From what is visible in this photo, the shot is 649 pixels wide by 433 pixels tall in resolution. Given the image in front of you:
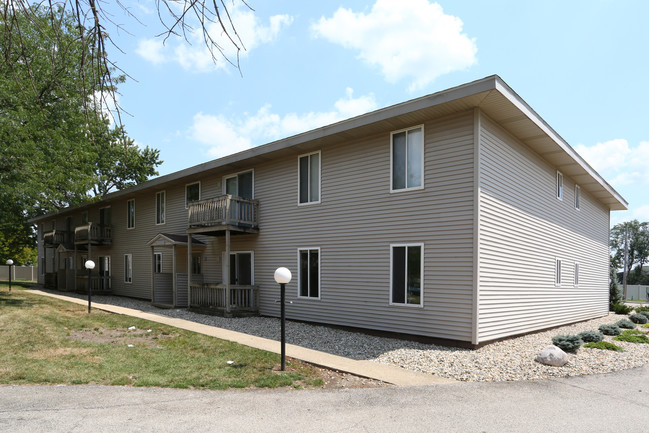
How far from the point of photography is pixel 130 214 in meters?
21.5

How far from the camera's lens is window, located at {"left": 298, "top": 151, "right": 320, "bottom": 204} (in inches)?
505

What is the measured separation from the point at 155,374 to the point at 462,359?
570cm

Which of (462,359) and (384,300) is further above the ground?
(384,300)

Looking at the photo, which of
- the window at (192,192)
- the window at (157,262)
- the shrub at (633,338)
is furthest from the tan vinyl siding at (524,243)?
the window at (157,262)

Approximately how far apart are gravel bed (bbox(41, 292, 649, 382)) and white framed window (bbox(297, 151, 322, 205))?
12.8 ft

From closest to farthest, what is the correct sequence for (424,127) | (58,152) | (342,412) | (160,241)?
(342,412), (424,127), (58,152), (160,241)

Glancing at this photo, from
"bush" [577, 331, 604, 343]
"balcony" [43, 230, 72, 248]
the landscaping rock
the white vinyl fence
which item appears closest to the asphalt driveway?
the landscaping rock

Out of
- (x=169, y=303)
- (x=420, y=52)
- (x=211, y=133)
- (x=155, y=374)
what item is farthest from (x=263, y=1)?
(x=169, y=303)

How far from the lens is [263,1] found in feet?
7.99

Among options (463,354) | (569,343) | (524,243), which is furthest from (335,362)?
(524,243)

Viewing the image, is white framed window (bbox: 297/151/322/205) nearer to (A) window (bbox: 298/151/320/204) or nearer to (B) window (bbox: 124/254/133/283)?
(A) window (bbox: 298/151/320/204)

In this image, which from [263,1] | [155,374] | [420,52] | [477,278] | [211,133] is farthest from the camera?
[477,278]

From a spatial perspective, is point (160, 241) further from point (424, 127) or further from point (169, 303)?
point (424, 127)

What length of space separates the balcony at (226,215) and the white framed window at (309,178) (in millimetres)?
2096
